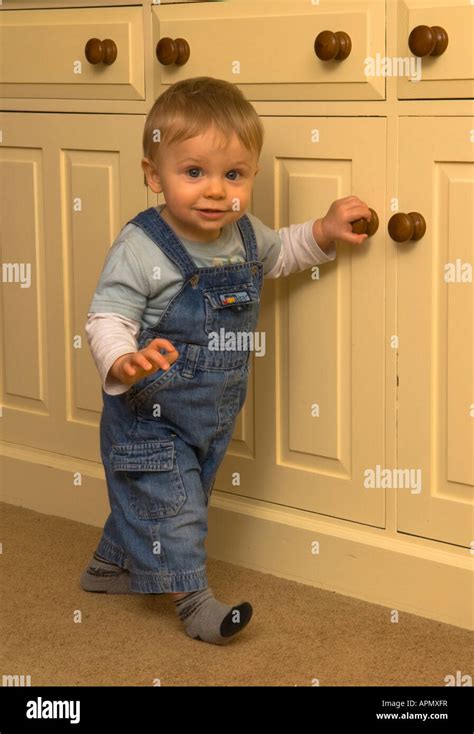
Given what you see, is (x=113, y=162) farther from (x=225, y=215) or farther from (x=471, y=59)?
(x=471, y=59)

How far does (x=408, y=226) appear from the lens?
1.44 m

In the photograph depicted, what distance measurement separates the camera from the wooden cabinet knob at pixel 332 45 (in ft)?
4.77

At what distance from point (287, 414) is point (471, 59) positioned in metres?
0.55

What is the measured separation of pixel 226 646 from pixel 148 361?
0.39 m

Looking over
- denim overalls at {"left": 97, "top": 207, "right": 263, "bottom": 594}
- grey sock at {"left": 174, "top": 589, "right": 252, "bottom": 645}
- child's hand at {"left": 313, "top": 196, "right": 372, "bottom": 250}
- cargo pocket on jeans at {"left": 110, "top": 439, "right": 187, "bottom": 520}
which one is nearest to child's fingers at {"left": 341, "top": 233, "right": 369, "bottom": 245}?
child's hand at {"left": 313, "top": 196, "right": 372, "bottom": 250}

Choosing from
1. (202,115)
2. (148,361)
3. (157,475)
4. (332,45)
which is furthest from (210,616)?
(332,45)

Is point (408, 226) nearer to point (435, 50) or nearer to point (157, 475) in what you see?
point (435, 50)

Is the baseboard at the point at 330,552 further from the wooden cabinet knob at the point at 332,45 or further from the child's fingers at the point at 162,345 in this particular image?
the wooden cabinet knob at the point at 332,45

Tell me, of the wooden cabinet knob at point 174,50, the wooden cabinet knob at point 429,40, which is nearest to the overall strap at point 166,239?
the wooden cabinet knob at point 174,50

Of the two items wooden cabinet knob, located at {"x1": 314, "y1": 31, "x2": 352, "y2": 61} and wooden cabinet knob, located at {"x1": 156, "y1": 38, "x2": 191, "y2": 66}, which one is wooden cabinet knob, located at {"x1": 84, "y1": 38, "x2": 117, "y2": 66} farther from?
wooden cabinet knob, located at {"x1": 314, "y1": 31, "x2": 352, "y2": 61}

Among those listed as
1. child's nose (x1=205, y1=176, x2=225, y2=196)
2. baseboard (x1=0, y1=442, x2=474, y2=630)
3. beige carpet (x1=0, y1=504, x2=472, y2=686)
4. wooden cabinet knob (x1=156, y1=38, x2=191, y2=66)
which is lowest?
beige carpet (x1=0, y1=504, x2=472, y2=686)

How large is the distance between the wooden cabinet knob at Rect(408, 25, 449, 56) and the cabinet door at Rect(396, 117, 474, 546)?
0.08 m

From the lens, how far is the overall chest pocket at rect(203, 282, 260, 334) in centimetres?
148

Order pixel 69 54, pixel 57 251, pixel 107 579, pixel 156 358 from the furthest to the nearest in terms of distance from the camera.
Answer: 1. pixel 57 251
2. pixel 69 54
3. pixel 107 579
4. pixel 156 358
